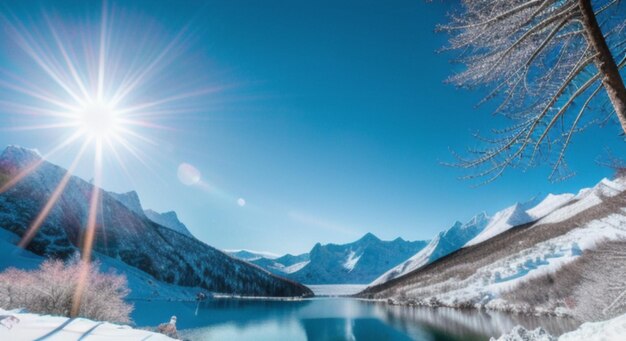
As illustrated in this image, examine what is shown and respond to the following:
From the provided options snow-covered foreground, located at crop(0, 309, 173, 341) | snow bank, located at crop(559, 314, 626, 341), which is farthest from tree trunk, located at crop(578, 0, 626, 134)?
snow-covered foreground, located at crop(0, 309, 173, 341)

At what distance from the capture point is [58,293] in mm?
18109

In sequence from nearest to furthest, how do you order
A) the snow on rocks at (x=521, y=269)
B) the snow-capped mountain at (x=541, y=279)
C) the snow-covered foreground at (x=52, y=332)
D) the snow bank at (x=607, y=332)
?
the snow bank at (x=607, y=332), the snow-covered foreground at (x=52, y=332), the snow-capped mountain at (x=541, y=279), the snow on rocks at (x=521, y=269)

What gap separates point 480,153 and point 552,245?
342 ft

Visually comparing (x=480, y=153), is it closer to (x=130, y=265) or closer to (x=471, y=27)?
(x=471, y=27)

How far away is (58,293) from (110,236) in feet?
437

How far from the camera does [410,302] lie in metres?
108

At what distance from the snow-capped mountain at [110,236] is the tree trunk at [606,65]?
5076 inches

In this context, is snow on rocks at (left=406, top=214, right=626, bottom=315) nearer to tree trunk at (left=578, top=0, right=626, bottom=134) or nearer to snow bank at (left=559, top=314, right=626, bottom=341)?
snow bank at (left=559, top=314, right=626, bottom=341)

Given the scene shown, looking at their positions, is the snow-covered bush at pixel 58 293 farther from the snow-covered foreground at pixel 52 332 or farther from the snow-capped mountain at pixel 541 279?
the snow-capped mountain at pixel 541 279

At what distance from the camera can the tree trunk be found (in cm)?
412

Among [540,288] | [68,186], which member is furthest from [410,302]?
[68,186]

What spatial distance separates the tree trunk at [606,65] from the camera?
4.12m

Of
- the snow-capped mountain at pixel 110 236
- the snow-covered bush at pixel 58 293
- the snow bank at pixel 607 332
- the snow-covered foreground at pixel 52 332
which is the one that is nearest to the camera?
the snow bank at pixel 607 332

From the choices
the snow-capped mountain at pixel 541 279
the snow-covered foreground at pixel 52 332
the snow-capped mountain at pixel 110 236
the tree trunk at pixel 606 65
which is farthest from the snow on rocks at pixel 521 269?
the snow-capped mountain at pixel 110 236
